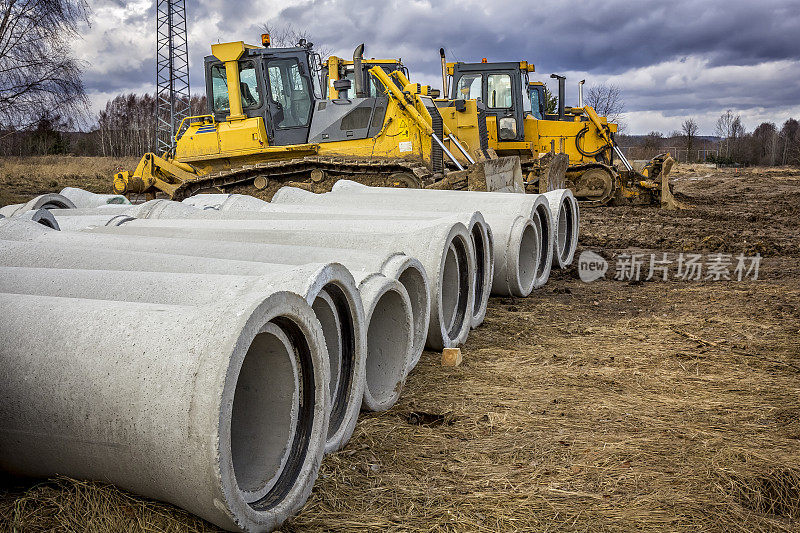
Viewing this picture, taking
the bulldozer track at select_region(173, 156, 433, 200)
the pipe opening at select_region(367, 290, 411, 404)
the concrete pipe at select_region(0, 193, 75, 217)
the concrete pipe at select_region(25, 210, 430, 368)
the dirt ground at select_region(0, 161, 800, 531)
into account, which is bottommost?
the dirt ground at select_region(0, 161, 800, 531)

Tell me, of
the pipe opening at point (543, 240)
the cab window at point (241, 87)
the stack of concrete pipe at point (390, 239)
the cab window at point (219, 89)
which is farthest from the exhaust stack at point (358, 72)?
the stack of concrete pipe at point (390, 239)

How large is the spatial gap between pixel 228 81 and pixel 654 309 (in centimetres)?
978

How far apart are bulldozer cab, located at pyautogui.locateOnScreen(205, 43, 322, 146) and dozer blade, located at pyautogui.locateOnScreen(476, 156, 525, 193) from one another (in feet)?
13.7

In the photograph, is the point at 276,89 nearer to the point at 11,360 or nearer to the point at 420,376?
the point at 420,376

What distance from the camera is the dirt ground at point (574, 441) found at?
9.57 ft

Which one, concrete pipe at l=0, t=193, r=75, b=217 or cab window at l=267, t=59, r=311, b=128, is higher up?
cab window at l=267, t=59, r=311, b=128

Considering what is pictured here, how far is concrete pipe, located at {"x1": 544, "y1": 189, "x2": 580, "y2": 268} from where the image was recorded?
8578 mm

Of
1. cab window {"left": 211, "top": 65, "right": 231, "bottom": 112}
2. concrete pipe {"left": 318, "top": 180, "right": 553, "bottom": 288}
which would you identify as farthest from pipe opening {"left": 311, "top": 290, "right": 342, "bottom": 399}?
cab window {"left": 211, "top": 65, "right": 231, "bottom": 112}

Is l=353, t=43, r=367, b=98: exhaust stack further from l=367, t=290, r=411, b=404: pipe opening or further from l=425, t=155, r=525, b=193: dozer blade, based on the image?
l=367, t=290, r=411, b=404: pipe opening

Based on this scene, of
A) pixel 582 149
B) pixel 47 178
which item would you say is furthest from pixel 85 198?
pixel 47 178

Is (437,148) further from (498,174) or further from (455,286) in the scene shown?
(455,286)

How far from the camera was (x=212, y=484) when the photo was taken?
7.77 feet

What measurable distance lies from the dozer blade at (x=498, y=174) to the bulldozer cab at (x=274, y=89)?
4163 mm

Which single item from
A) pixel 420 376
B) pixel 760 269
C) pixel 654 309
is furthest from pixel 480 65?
pixel 420 376
